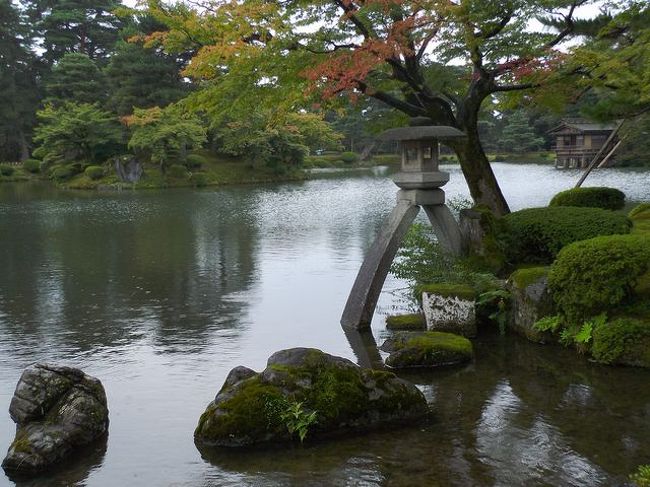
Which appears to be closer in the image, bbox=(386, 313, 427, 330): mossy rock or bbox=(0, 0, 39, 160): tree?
bbox=(386, 313, 427, 330): mossy rock

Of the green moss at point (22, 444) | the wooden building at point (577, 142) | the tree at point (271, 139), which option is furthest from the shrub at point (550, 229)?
the wooden building at point (577, 142)

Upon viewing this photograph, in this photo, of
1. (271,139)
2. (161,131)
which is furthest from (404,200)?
(271,139)

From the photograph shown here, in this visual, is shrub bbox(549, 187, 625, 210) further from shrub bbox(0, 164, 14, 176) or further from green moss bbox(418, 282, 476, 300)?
shrub bbox(0, 164, 14, 176)

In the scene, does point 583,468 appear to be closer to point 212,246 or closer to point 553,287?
point 553,287

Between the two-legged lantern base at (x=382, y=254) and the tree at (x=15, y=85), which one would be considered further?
the tree at (x=15, y=85)

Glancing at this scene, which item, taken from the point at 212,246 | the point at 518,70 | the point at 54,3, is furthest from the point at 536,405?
→ the point at 54,3

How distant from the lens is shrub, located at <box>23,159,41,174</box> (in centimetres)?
4441

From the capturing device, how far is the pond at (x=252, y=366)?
467 centimetres

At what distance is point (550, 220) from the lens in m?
8.90

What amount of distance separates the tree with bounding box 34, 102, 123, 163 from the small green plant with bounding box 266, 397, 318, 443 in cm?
3470

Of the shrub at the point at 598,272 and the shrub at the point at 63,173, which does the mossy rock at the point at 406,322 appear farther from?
the shrub at the point at 63,173

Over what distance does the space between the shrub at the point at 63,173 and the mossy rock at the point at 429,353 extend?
119 ft

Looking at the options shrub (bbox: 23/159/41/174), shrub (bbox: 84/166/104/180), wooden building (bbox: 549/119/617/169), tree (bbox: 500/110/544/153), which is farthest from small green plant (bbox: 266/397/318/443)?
tree (bbox: 500/110/544/153)

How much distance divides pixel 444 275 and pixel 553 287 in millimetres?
1733
